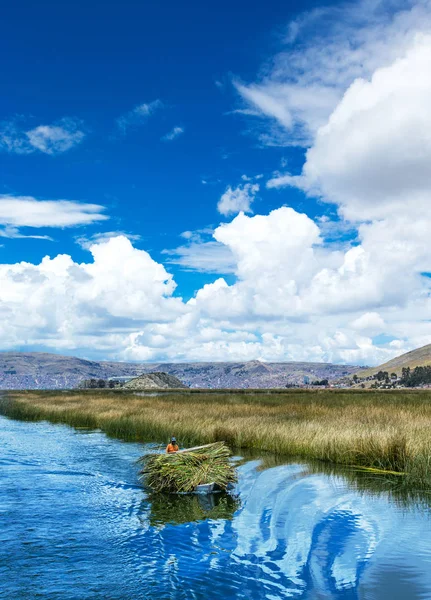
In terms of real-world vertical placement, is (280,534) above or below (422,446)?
below

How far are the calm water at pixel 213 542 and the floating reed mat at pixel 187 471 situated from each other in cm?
74

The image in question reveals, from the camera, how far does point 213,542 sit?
1399cm

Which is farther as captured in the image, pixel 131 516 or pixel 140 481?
pixel 140 481

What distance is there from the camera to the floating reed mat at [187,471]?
64.9ft

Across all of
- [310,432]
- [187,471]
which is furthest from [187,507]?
[310,432]

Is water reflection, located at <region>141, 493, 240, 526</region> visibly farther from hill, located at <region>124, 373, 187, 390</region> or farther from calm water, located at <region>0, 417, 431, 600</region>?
hill, located at <region>124, 373, 187, 390</region>

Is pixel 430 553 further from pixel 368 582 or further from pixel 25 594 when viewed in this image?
pixel 25 594

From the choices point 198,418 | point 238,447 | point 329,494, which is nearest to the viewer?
point 329,494

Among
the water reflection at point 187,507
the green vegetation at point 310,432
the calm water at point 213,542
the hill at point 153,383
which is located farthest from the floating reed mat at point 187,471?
the hill at point 153,383

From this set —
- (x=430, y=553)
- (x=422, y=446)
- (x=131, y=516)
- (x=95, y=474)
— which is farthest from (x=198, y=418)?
(x=430, y=553)

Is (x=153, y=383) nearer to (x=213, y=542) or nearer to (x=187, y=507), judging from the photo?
(x=187, y=507)

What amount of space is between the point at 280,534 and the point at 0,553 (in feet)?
24.2

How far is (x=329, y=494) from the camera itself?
752 inches

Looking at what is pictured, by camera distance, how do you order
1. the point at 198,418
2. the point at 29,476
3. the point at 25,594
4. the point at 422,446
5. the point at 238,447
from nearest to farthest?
the point at 25,594 → the point at 422,446 → the point at 29,476 → the point at 238,447 → the point at 198,418
